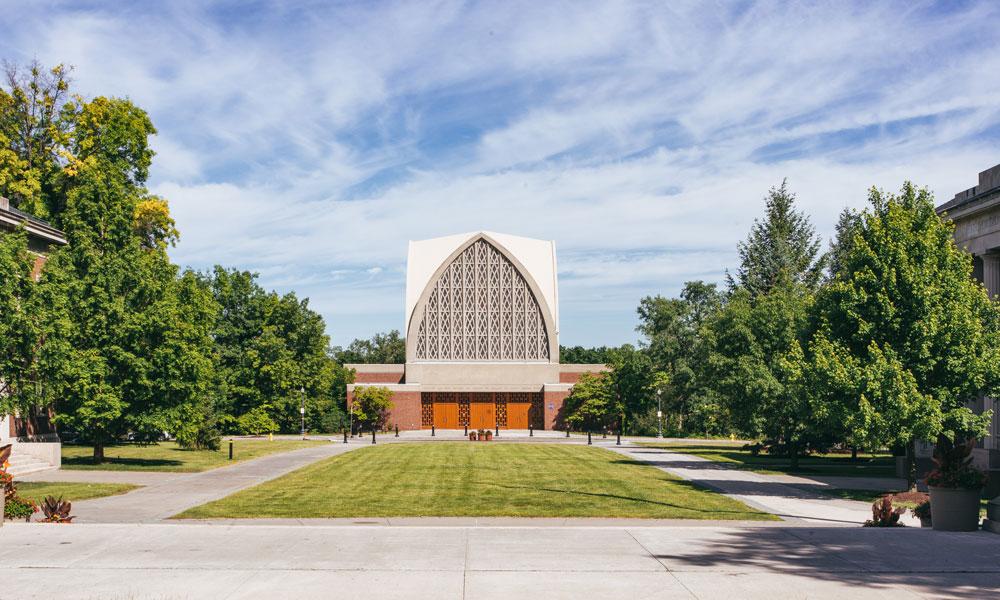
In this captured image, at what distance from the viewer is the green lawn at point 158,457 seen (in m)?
31.6

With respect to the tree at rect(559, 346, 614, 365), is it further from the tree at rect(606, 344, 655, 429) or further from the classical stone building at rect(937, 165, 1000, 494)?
the classical stone building at rect(937, 165, 1000, 494)

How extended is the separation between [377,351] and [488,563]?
12789 cm

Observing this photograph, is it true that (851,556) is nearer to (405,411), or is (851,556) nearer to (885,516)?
(885,516)

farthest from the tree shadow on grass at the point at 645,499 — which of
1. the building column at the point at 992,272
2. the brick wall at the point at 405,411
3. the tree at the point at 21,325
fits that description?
the brick wall at the point at 405,411

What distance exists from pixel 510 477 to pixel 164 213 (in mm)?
27147

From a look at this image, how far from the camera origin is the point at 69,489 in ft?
76.8

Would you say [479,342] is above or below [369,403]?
above

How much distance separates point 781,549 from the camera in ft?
45.3

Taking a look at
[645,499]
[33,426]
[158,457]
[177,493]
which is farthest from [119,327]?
[645,499]

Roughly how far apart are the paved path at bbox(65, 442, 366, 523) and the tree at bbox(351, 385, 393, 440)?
3527 cm

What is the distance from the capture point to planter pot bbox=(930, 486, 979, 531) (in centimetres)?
1605

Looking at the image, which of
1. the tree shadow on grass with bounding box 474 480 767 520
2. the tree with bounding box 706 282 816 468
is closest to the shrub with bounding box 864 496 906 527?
the tree shadow on grass with bounding box 474 480 767 520

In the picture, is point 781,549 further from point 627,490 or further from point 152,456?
point 152,456

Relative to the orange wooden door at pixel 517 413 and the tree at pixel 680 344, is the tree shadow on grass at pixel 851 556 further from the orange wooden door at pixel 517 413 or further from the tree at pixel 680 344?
the orange wooden door at pixel 517 413
